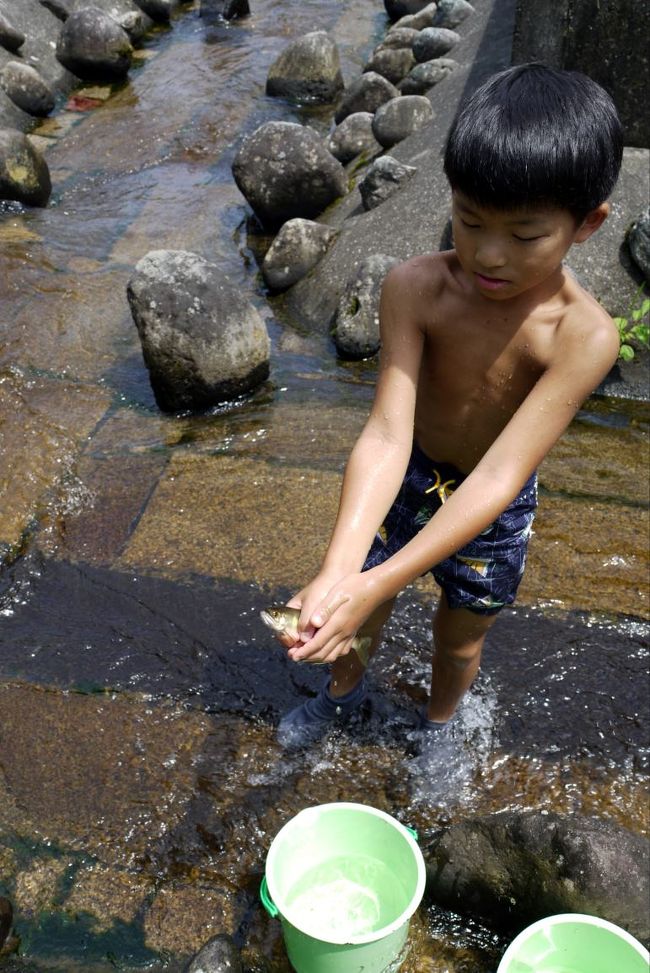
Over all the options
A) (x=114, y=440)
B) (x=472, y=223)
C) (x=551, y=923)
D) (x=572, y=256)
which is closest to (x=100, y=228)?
(x=114, y=440)

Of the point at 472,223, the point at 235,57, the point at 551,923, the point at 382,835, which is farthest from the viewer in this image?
the point at 235,57

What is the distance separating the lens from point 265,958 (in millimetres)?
2646

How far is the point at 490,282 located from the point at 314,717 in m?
1.75

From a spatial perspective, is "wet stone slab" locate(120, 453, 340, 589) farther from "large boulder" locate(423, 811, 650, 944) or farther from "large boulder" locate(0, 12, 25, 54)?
"large boulder" locate(0, 12, 25, 54)

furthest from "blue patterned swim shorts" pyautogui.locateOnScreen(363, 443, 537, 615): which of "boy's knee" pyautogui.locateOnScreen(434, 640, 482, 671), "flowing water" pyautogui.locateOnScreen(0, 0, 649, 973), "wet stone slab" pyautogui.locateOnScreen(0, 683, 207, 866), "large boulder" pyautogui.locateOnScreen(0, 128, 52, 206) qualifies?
"large boulder" pyautogui.locateOnScreen(0, 128, 52, 206)

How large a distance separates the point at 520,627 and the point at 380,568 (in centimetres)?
169

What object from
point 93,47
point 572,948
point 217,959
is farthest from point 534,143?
point 93,47

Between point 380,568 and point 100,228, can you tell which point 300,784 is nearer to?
point 380,568

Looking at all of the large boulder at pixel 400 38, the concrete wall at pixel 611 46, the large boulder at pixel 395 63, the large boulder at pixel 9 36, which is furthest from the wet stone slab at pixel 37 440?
the large boulder at pixel 400 38

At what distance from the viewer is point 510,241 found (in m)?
2.17

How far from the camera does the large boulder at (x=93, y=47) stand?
11094 millimetres

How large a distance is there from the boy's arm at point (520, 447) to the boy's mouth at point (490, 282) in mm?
264

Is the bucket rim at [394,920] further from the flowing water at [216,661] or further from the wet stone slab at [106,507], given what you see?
the wet stone slab at [106,507]

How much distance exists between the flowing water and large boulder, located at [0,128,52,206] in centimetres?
210
